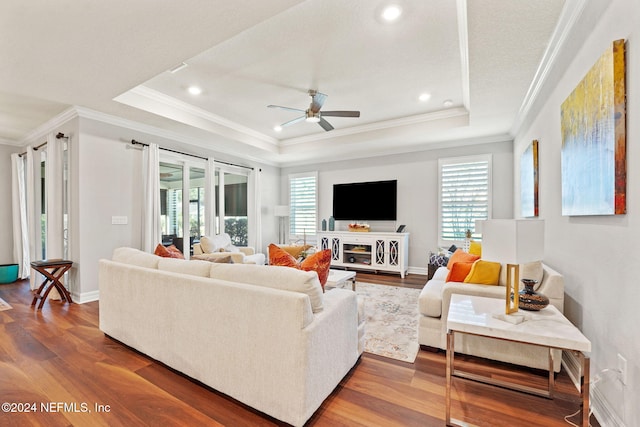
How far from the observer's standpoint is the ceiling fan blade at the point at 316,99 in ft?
12.0

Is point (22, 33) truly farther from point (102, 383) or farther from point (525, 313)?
point (525, 313)

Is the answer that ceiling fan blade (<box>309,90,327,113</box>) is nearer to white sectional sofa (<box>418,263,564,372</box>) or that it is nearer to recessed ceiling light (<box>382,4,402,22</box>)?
recessed ceiling light (<box>382,4,402,22</box>)

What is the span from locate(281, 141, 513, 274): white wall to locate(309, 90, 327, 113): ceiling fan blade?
2.87 metres

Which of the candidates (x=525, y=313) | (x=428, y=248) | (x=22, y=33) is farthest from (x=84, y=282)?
(x=428, y=248)

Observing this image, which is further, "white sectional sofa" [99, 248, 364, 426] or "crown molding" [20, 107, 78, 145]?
"crown molding" [20, 107, 78, 145]

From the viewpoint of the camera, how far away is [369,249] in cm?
606

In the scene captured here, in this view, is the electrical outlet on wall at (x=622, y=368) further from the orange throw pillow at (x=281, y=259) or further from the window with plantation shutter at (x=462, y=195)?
the window with plantation shutter at (x=462, y=195)

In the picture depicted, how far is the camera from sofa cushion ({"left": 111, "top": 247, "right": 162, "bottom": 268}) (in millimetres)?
2473

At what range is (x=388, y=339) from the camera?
2766mm

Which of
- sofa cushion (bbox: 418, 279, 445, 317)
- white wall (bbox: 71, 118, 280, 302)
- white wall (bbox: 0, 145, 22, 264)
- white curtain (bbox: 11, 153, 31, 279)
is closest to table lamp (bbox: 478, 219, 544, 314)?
sofa cushion (bbox: 418, 279, 445, 317)

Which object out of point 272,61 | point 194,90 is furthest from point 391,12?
point 194,90

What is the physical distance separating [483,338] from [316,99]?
3.15m

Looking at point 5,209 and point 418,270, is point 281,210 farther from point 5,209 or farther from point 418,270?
point 5,209

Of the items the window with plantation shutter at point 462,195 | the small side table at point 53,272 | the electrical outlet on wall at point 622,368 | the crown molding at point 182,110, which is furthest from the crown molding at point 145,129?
the electrical outlet on wall at point 622,368
